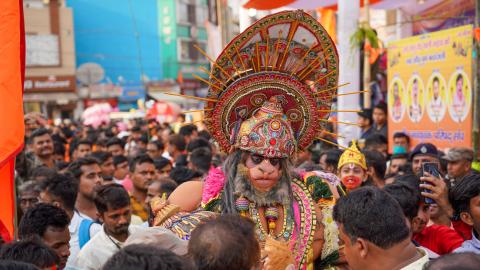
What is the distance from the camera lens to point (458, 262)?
2109 mm

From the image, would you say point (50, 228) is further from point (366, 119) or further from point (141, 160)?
point (366, 119)

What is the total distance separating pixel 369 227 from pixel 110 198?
237 cm

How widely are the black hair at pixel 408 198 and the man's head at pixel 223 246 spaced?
1.58 meters

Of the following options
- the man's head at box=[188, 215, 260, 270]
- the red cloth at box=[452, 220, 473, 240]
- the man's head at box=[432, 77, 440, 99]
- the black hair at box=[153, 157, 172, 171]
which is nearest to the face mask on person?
the man's head at box=[432, 77, 440, 99]

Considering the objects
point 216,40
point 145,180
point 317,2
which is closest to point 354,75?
point 145,180

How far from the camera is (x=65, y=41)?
39.1 metres

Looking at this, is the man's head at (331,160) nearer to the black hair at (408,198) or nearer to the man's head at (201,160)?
the man's head at (201,160)

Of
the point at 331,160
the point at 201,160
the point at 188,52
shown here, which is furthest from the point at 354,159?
the point at 188,52

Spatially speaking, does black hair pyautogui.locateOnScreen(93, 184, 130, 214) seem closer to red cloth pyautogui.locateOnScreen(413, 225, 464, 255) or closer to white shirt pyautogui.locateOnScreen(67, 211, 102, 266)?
white shirt pyautogui.locateOnScreen(67, 211, 102, 266)

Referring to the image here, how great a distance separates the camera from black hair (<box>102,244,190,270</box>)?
183cm

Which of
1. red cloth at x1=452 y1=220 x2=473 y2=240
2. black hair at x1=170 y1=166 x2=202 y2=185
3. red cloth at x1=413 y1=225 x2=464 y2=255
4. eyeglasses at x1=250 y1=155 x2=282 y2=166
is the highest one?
eyeglasses at x1=250 y1=155 x2=282 y2=166

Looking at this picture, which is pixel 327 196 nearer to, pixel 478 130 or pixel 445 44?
pixel 478 130

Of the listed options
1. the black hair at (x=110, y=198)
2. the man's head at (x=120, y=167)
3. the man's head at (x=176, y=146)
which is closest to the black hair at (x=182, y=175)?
the black hair at (x=110, y=198)

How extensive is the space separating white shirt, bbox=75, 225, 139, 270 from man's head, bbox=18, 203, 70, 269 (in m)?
0.12
